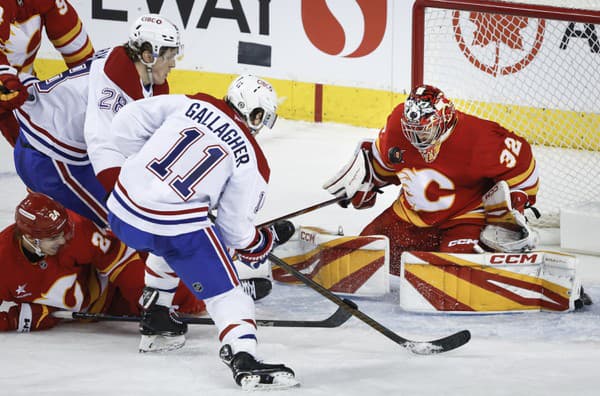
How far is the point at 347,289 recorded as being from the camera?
12.3 feet

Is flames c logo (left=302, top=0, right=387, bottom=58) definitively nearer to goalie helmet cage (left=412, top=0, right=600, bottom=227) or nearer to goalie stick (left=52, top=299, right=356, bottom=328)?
goalie helmet cage (left=412, top=0, right=600, bottom=227)

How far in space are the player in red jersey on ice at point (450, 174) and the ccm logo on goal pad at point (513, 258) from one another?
68 mm

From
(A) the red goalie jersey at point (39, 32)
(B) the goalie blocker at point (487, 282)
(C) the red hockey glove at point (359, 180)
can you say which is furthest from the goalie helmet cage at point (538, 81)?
(A) the red goalie jersey at point (39, 32)

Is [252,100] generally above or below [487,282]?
above

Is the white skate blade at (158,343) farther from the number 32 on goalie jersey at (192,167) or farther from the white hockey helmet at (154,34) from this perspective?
the white hockey helmet at (154,34)

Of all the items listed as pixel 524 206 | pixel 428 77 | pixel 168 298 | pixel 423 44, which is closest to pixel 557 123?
pixel 428 77

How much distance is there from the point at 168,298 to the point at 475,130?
1243 mm

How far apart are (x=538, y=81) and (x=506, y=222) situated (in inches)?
65.1

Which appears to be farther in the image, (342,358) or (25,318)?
(25,318)

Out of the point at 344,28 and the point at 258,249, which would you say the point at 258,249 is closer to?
the point at 258,249

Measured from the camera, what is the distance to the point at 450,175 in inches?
145

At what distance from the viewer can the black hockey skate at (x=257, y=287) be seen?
367 cm

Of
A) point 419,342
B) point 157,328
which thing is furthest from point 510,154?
point 157,328

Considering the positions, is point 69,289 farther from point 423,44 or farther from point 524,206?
point 423,44
